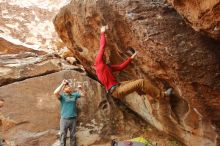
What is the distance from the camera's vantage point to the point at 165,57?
8594 millimetres

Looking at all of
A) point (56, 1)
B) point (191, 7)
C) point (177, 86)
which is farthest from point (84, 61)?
point (56, 1)

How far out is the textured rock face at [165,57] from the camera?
8.42 m

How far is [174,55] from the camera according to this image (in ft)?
27.7

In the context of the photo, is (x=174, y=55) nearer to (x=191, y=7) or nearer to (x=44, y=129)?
(x=191, y=7)

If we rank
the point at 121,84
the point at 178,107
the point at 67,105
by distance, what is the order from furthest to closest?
the point at 67,105 < the point at 178,107 < the point at 121,84

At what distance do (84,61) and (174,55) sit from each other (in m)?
5.32

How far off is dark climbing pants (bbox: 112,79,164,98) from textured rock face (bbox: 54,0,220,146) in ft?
0.65

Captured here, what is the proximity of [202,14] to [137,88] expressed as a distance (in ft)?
9.28

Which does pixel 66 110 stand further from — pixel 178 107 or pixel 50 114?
pixel 178 107

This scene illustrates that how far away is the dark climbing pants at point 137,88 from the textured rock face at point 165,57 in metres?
0.20

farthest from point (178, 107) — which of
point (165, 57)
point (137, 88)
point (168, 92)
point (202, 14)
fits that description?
point (202, 14)

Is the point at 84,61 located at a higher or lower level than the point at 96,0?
lower

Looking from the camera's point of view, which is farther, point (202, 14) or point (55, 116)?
point (55, 116)

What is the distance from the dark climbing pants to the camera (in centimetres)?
955
